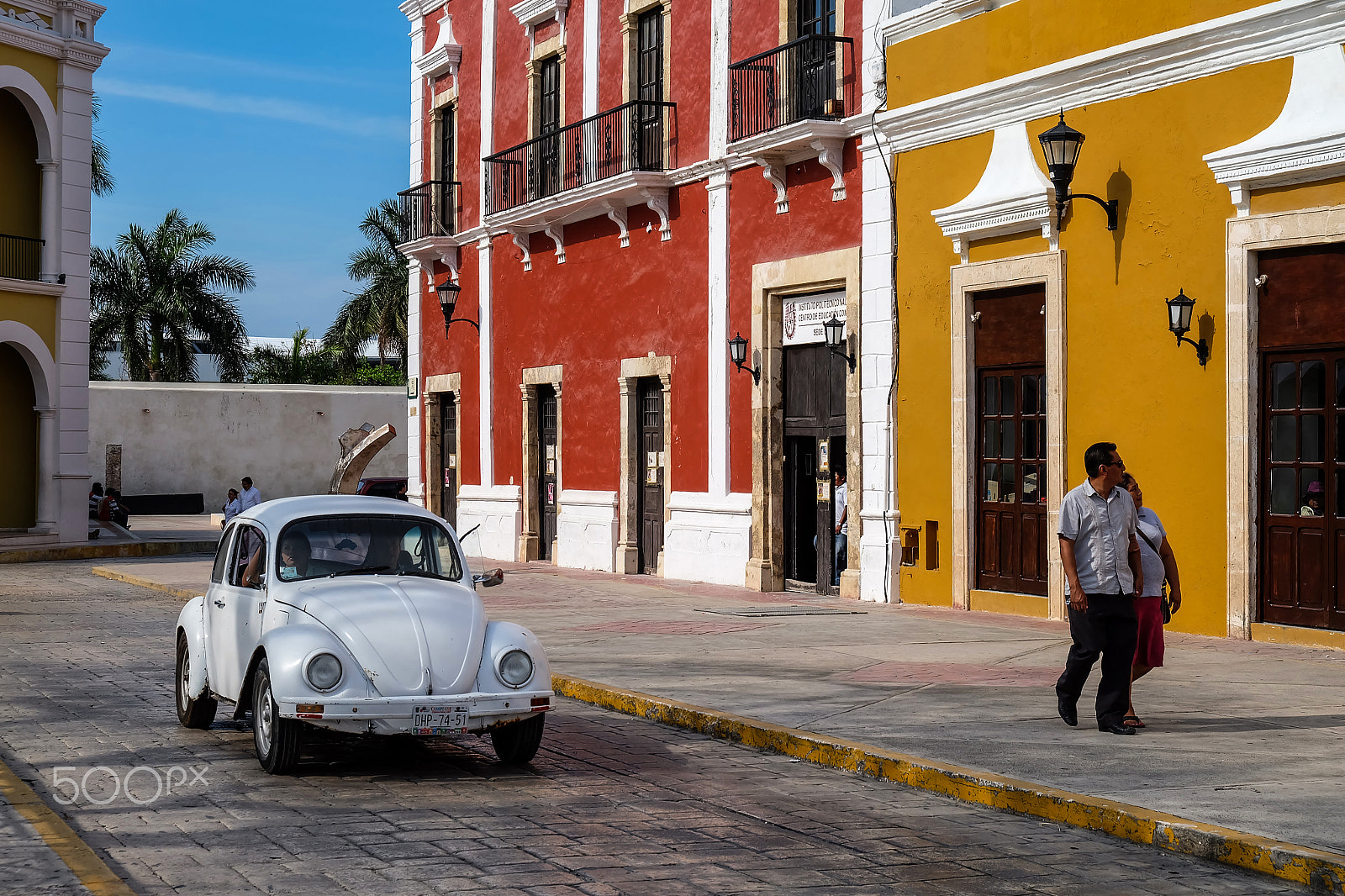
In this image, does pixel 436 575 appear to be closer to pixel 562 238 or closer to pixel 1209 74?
pixel 1209 74

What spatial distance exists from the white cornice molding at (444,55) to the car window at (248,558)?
67.6 ft

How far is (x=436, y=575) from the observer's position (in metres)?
9.06

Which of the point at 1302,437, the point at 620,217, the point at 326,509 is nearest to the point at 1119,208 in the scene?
the point at 1302,437

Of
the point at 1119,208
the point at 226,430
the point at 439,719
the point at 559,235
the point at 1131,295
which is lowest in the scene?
the point at 439,719

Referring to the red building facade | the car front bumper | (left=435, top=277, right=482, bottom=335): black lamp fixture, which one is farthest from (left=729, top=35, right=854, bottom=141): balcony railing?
the car front bumper

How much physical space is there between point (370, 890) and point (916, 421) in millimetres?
12230

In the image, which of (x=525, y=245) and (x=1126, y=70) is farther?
(x=525, y=245)

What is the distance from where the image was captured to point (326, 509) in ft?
30.1

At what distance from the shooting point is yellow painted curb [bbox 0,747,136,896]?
5770mm

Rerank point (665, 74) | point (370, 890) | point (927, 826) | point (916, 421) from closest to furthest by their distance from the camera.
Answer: point (370, 890) → point (927, 826) → point (916, 421) → point (665, 74)

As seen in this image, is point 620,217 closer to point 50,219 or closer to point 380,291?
point 50,219

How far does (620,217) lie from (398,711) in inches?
625

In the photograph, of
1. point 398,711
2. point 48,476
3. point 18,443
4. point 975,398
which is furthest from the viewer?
point 18,443

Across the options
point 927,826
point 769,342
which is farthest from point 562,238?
point 927,826
